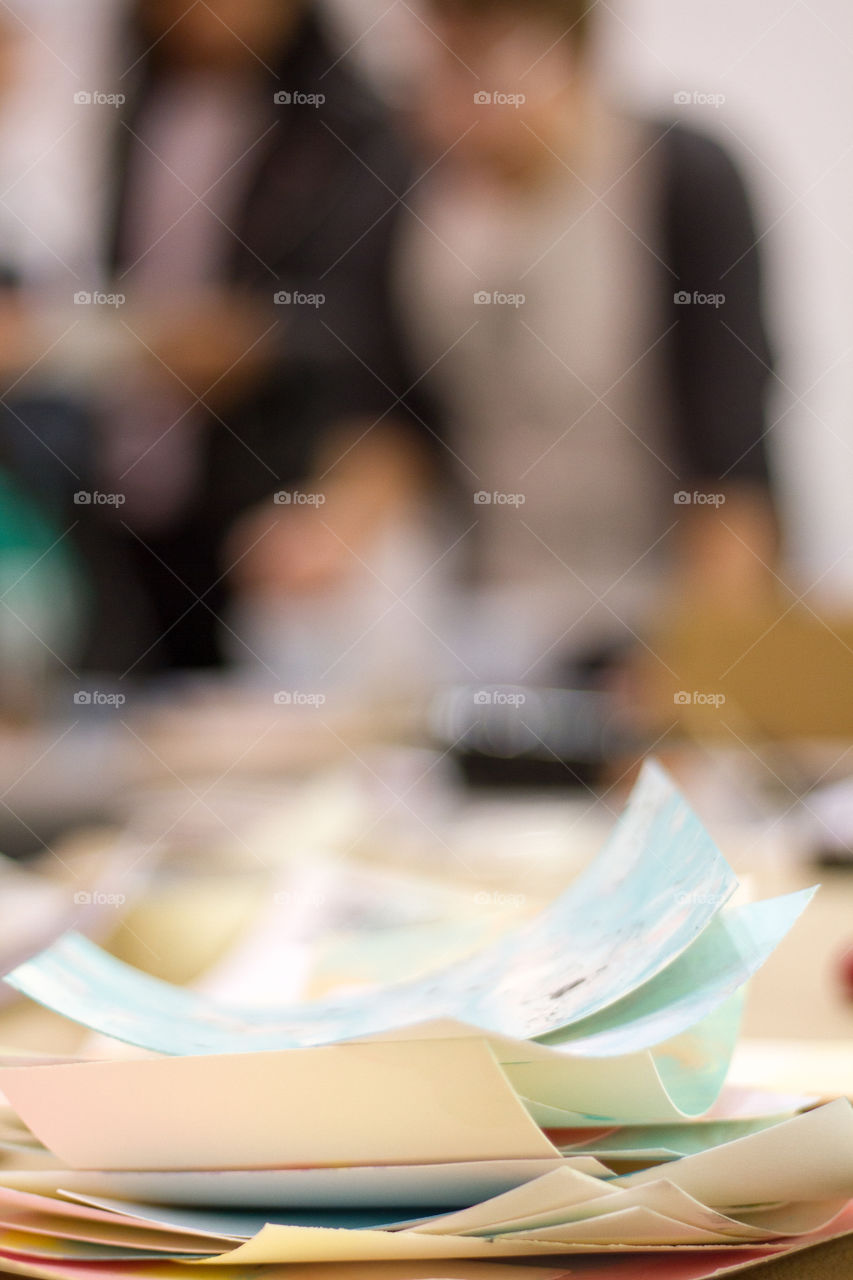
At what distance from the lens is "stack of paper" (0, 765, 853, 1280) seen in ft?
0.75

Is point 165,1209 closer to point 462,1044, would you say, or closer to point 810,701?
point 462,1044

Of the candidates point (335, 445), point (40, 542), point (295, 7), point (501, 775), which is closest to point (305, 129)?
point (295, 7)

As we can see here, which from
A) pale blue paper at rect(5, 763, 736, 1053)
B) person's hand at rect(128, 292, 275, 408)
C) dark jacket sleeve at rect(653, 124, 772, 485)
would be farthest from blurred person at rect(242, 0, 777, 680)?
pale blue paper at rect(5, 763, 736, 1053)

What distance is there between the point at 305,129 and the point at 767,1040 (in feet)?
4.97

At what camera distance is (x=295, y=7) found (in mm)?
1508

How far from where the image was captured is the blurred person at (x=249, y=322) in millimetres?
1403

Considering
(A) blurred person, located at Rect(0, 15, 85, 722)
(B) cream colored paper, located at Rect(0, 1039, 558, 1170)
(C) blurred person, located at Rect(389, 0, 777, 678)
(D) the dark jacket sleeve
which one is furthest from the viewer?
(D) the dark jacket sleeve

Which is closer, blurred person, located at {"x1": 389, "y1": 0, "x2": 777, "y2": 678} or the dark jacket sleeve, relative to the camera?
blurred person, located at {"x1": 389, "y1": 0, "x2": 777, "y2": 678}

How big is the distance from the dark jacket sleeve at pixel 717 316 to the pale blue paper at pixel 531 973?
124 cm

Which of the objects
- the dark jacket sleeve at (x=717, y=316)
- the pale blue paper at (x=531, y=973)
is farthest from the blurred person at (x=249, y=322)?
the pale blue paper at (x=531, y=973)

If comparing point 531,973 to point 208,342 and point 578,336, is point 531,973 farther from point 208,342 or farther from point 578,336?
point 578,336

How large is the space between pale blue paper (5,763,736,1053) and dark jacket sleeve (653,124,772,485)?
1240 mm

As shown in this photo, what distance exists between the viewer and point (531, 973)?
11.3 inches

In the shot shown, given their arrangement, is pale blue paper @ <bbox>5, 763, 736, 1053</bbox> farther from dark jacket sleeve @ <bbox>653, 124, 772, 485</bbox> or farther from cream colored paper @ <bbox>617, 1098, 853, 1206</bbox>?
dark jacket sleeve @ <bbox>653, 124, 772, 485</bbox>
